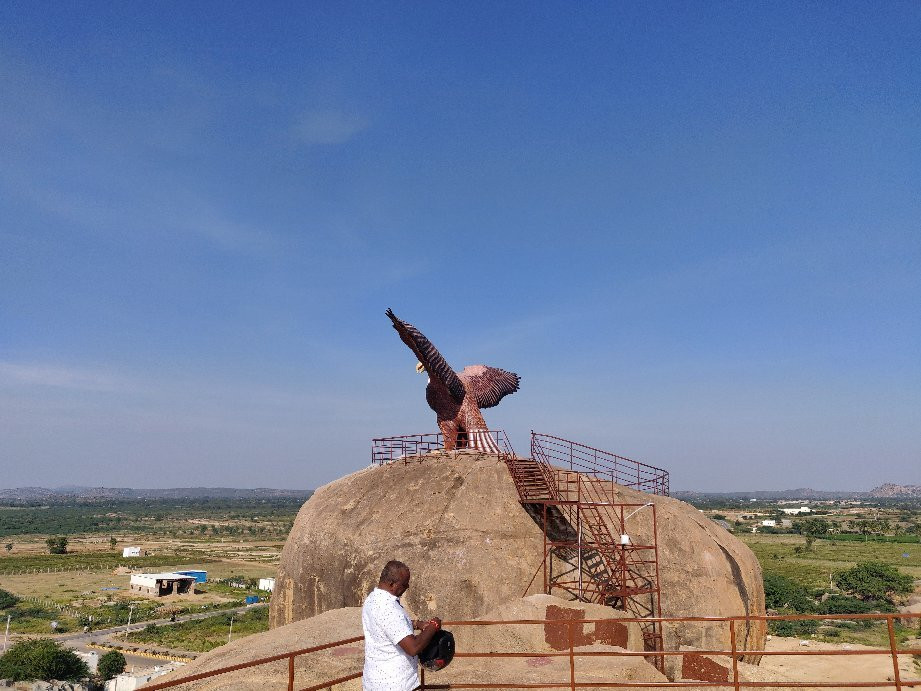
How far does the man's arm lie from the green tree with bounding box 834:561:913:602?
69458 mm

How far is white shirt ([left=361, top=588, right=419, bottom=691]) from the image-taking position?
19.2 ft

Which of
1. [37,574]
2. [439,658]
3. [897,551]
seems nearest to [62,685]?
[439,658]

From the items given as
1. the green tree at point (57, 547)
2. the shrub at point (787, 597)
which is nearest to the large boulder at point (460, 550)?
the shrub at point (787, 597)

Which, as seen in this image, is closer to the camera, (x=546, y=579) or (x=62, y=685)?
(x=546, y=579)

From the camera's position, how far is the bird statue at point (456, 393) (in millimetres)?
23547

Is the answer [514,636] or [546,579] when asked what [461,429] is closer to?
[546,579]

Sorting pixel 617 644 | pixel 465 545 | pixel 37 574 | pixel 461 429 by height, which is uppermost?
pixel 461 429

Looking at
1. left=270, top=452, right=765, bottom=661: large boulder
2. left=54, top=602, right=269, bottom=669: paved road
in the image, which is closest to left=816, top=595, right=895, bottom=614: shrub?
left=270, top=452, right=765, bottom=661: large boulder

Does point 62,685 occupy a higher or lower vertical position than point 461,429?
lower

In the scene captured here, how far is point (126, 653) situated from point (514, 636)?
52183 millimetres

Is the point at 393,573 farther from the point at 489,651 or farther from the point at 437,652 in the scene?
the point at 489,651

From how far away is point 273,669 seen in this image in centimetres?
1119

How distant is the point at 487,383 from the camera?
27.6m

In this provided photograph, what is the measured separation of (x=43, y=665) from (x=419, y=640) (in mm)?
49180
